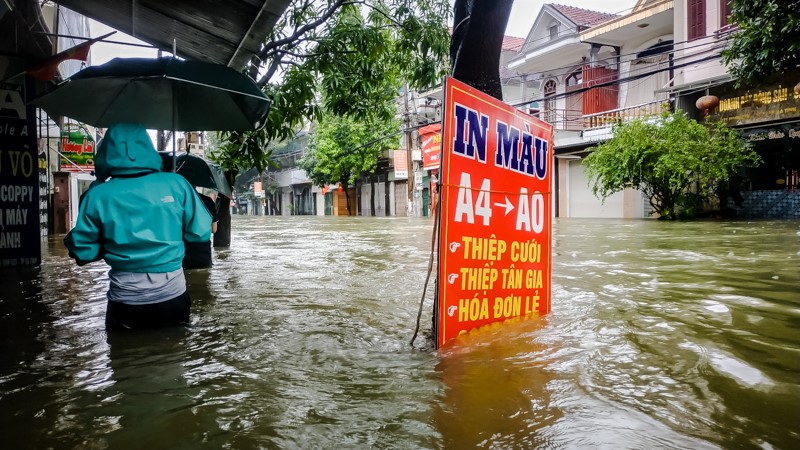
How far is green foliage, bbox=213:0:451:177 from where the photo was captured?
24.1ft

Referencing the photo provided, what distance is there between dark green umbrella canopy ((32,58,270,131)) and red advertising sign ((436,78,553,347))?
2.35 metres

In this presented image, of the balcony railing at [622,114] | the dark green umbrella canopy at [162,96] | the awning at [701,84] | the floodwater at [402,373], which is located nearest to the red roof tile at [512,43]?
the balcony railing at [622,114]

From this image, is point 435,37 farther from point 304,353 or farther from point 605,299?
point 304,353

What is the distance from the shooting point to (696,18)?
1878cm

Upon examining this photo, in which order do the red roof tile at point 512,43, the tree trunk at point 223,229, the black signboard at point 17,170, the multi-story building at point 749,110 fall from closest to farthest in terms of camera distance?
the black signboard at point 17,170 < the tree trunk at point 223,229 < the multi-story building at point 749,110 < the red roof tile at point 512,43

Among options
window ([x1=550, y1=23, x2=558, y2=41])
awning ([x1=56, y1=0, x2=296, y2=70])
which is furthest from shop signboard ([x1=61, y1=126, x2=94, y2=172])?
window ([x1=550, y1=23, x2=558, y2=41])

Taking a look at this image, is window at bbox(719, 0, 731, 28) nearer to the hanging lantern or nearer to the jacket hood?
the hanging lantern

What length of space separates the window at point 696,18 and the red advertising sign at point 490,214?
707 inches

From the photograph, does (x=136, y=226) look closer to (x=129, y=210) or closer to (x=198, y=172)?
(x=129, y=210)

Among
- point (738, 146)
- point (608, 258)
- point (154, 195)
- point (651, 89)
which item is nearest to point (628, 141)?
point (738, 146)

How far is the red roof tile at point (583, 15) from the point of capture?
81.3 feet

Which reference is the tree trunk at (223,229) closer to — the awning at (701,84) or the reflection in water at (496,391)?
the reflection in water at (496,391)

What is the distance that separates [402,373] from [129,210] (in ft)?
6.75

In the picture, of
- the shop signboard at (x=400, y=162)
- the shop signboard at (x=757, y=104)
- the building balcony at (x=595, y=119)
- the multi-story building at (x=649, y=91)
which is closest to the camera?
the shop signboard at (x=757, y=104)
